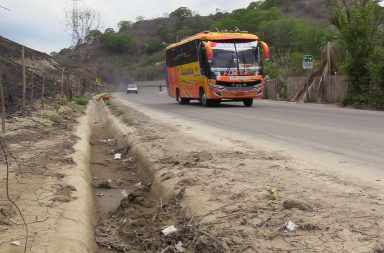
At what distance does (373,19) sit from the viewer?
2434 centimetres

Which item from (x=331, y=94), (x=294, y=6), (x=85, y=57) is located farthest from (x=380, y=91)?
(x=294, y=6)

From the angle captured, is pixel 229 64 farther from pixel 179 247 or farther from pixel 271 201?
pixel 179 247

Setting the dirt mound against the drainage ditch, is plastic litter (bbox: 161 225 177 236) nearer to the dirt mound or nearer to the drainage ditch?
the drainage ditch

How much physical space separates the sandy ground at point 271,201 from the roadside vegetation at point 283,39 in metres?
16.6

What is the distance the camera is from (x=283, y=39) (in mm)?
84438

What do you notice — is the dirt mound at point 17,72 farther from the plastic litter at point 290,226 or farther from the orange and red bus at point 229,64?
the plastic litter at point 290,226

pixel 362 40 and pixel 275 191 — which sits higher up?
pixel 362 40

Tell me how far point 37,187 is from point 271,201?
3262mm

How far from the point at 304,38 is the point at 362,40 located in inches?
2231

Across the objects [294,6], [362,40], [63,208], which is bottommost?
[63,208]

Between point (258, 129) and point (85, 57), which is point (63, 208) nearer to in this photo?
point (258, 129)

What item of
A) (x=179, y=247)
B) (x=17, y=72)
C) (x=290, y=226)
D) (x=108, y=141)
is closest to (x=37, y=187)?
(x=179, y=247)

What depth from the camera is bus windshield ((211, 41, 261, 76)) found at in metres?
23.9

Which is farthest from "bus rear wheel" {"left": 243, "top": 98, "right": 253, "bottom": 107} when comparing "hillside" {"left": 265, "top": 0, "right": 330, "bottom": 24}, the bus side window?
"hillside" {"left": 265, "top": 0, "right": 330, "bottom": 24}
